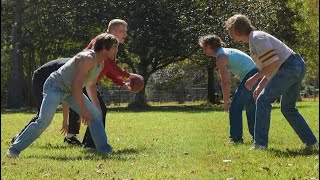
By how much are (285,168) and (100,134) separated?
2757mm

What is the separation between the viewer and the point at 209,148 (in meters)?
8.04

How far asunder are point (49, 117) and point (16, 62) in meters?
28.8

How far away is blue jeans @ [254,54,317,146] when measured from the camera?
6.96 m

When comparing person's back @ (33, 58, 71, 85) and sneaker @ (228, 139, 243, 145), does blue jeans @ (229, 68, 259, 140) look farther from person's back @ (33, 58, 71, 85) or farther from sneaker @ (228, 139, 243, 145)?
person's back @ (33, 58, 71, 85)

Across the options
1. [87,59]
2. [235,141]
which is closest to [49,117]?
[87,59]

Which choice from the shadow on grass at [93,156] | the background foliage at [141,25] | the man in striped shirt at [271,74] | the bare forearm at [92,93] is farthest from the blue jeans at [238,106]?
the background foliage at [141,25]

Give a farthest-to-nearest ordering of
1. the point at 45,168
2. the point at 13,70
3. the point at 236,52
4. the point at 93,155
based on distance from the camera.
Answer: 1. the point at 13,70
2. the point at 236,52
3. the point at 93,155
4. the point at 45,168

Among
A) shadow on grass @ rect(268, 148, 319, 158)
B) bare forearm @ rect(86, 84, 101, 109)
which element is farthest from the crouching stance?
shadow on grass @ rect(268, 148, 319, 158)

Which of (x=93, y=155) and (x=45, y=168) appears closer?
(x=45, y=168)

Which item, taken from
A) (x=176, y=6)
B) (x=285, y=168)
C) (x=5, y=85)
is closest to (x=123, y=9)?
(x=176, y=6)

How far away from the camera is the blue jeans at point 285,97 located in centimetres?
696

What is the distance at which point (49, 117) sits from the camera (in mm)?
7145

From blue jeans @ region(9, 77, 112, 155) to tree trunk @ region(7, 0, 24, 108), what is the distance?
91.9ft

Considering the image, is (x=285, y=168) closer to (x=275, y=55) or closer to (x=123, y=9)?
(x=275, y=55)
